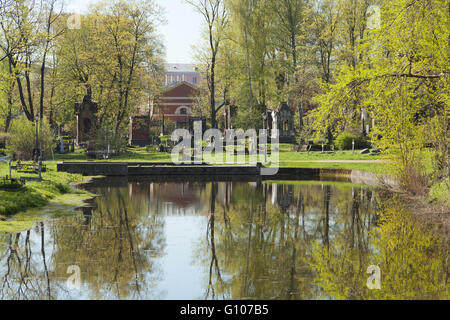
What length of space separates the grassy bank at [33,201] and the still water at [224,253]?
68cm

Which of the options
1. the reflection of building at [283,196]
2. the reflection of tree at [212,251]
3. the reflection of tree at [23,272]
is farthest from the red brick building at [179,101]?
the reflection of tree at [23,272]

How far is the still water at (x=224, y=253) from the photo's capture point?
8.41 meters

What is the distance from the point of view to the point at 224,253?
1102cm

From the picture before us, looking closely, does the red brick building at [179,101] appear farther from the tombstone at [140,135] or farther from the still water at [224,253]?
the still water at [224,253]

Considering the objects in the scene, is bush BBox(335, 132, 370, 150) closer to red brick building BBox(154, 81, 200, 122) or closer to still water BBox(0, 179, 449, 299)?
still water BBox(0, 179, 449, 299)

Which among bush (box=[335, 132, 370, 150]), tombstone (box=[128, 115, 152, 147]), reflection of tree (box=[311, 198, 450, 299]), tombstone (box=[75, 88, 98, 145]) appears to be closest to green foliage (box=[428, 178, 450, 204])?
reflection of tree (box=[311, 198, 450, 299])

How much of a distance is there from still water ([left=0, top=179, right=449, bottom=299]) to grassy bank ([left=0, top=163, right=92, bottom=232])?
0.68 meters

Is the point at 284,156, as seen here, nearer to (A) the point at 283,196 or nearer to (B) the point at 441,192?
(A) the point at 283,196

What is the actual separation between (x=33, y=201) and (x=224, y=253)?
8.17 m

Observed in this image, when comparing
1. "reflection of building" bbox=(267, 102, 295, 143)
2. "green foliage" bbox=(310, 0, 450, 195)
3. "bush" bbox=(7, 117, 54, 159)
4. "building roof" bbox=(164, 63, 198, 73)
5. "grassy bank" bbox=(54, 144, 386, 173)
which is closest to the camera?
"green foliage" bbox=(310, 0, 450, 195)

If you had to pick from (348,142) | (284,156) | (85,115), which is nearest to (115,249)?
(284,156)

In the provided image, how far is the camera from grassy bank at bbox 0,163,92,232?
46.7ft
